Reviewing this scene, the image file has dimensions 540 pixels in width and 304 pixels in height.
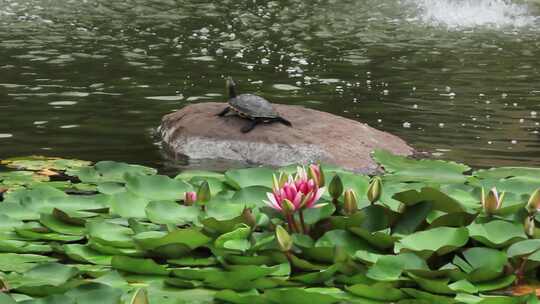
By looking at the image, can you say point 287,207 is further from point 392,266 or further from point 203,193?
point 203,193

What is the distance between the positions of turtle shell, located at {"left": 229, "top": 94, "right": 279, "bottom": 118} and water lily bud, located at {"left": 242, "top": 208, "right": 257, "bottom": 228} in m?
4.35

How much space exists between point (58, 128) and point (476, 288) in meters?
7.21

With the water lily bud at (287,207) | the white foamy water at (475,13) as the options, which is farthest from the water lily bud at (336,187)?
the white foamy water at (475,13)

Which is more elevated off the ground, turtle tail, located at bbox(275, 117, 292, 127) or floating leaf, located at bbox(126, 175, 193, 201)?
floating leaf, located at bbox(126, 175, 193, 201)

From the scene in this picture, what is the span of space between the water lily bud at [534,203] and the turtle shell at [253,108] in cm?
463

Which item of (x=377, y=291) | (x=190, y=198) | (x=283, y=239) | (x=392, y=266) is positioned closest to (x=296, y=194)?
(x=283, y=239)

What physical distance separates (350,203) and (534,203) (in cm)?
96

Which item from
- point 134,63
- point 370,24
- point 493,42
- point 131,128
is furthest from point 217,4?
point 131,128

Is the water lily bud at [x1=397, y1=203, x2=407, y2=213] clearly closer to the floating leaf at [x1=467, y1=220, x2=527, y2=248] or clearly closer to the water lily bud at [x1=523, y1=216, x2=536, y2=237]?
the floating leaf at [x1=467, y1=220, x2=527, y2=248]

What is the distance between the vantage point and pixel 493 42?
66.0 ft

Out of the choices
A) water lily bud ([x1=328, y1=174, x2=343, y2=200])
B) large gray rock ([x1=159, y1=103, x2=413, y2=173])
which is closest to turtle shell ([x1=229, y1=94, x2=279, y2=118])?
large gray rock ([x1=159, y1=103, x2=413, y2=173])

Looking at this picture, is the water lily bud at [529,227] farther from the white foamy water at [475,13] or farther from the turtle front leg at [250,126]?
the white foamy water at [475,13]

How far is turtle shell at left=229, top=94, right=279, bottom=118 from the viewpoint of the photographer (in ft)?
30.0

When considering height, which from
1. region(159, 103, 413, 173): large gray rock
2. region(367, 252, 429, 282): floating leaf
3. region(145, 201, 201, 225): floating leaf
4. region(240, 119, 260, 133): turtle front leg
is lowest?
region(159, 103, 413, 173): large gray rock
